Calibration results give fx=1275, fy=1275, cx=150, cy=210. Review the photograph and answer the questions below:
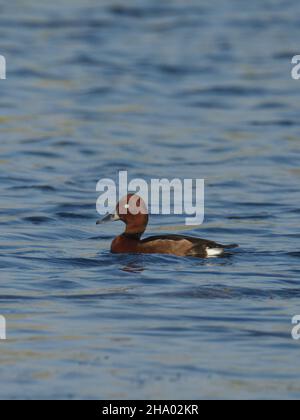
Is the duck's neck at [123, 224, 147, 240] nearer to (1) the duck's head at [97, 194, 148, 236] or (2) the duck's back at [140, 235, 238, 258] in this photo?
(1) the duck's head at [97, 194, 148, 236]

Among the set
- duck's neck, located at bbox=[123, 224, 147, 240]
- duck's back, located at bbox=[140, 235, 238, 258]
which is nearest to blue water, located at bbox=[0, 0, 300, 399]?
duck's back, located at bbox=[140, 235, 238, 258]

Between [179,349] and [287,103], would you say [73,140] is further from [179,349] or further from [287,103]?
[179,349]

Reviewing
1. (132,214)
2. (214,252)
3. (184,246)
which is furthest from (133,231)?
(214,252)

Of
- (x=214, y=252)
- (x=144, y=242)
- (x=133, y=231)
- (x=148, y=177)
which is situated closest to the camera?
(x=214, y=252)

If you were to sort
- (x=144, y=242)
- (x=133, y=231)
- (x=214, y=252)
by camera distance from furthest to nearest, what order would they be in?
(x=133, y=231) < (x=144, y=242) < (x=214, y=252)

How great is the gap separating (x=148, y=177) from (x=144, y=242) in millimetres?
5593

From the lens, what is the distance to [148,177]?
62.5 feet

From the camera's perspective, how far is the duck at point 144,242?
13.1m

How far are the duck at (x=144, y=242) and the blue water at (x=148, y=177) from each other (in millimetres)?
141

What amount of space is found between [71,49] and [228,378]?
20.8m

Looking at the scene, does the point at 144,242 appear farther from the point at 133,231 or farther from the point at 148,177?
the point at 148,177

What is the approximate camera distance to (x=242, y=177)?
63.2 ft

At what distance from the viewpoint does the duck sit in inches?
517

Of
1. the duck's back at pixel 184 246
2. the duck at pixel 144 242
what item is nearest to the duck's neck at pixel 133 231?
the duck at pixel 144 242
